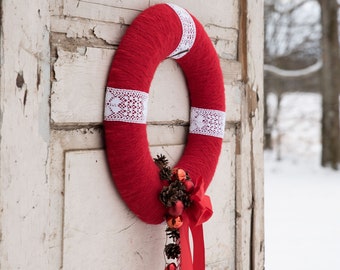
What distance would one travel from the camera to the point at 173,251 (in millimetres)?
1062

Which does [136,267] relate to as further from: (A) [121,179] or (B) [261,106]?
(B) [261,106]

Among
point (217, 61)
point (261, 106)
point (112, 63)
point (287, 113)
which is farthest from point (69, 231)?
point (287, 113)

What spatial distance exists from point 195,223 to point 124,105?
0.31 meters

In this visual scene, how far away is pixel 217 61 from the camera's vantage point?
1.20m

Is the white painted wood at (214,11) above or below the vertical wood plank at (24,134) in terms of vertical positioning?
above

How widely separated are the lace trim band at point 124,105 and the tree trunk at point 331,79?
5.16 meters

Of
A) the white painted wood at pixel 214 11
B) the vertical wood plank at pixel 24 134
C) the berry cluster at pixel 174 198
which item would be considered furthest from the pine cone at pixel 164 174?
the white painted wood at pixel 214 11

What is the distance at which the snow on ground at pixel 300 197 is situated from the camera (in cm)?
297

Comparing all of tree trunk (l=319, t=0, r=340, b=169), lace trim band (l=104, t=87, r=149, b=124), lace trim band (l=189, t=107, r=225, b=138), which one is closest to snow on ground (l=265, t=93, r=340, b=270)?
tree trunk (l=319, t=0, r=340, b=169)

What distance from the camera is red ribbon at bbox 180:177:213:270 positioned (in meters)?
1.04

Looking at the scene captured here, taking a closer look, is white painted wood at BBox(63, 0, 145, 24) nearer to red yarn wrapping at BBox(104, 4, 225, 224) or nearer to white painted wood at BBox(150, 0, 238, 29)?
red yarn wrapping at BBox(104, 4, 225, 224)

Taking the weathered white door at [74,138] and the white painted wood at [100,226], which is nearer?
the weathered white door at [74,138]

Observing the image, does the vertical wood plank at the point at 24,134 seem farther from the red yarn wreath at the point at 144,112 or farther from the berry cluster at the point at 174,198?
the berry cluster at the point at 174,198

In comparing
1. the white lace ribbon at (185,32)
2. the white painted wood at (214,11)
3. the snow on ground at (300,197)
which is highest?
the white painted wood at (214,11)
